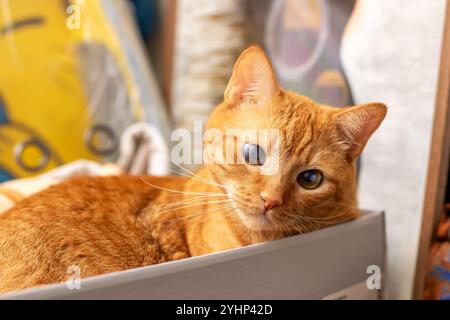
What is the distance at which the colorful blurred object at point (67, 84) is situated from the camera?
1851 millimetres

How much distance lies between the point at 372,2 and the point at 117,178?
3.03 feet

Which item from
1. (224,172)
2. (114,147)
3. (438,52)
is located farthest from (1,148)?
(438,52)

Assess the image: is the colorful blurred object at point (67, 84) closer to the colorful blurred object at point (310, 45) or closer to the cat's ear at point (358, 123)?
the colorful blurred object at point (310, 45)

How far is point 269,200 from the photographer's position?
93cm

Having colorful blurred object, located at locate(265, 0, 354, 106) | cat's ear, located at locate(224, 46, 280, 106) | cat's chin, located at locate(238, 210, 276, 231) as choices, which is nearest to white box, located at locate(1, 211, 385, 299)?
cat's chin, located at locate(238, 210, 276, 231)

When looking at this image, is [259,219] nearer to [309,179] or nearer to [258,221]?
[258,221]

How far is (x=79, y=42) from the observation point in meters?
2.00

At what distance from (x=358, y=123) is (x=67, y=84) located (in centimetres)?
142

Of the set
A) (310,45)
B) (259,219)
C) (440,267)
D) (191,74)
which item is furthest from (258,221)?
(191,74)

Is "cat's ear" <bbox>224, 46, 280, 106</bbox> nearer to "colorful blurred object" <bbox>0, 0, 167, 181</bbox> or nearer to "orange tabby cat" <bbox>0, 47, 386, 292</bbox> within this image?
"orange tabby cat" <bbox>0, 47, 386, 292</bbox>

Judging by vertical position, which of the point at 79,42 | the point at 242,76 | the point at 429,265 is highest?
the point at 79,42

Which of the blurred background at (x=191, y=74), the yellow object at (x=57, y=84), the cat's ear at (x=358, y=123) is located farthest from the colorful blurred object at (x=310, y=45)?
the yellow object at (x=57, y=84)

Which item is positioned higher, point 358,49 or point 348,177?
point 358,49

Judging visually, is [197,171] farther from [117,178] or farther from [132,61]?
[132,61]
